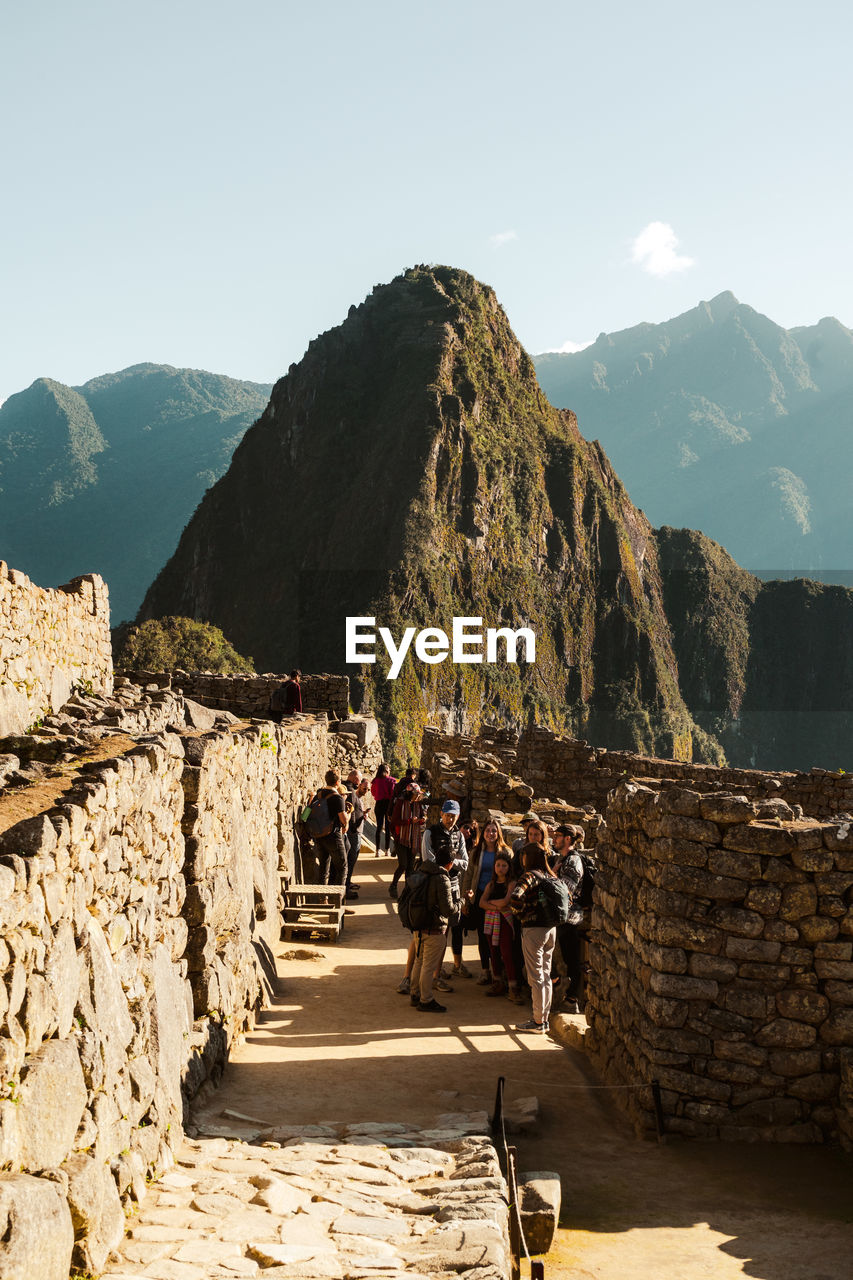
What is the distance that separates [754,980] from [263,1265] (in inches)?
157

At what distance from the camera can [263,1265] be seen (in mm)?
4797

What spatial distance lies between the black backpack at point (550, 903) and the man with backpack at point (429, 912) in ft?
3.11

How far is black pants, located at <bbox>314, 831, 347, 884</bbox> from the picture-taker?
50.8 ft

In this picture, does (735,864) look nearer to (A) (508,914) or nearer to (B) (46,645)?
(A) (508,914)

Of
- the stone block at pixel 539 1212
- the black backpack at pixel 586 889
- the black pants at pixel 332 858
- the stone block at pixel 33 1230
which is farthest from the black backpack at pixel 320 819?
the stone block at pixel 33 1230

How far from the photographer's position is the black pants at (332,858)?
15.5 m

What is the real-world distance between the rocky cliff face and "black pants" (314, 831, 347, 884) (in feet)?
338

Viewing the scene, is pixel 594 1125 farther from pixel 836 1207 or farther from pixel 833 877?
pixel 833 877

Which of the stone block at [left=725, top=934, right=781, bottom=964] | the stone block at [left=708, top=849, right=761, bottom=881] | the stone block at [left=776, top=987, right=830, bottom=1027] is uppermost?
the stone block at [left=708, top=849, right=761, bottom=881]

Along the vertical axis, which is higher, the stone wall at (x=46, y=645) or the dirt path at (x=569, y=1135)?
the stone wall at (x=46, y=645)

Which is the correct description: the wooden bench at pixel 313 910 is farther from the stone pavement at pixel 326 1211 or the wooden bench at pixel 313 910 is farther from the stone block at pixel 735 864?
the stone block at pixel 735 864

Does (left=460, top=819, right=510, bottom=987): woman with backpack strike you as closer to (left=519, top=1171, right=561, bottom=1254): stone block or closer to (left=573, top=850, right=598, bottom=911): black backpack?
(left=573, top=850, right=598, bottom=911): black backpack

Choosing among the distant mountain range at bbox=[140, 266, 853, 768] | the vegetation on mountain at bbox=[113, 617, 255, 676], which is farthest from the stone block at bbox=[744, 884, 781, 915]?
the distant mountain range at bbox=[140, 266, 853, 768]

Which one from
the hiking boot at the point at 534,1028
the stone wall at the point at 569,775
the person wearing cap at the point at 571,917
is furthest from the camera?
the stone wall at the point at 569,775
